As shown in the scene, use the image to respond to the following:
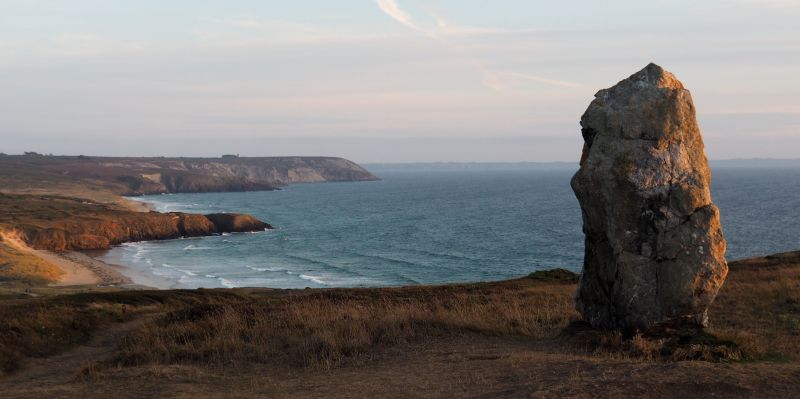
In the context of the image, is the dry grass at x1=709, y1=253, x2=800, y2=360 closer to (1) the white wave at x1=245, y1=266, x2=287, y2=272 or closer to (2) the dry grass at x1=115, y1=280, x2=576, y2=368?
(2) the dry grass at x1=115, y1=280, x2=576, y2=368

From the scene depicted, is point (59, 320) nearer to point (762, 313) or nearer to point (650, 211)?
point (650, 211)

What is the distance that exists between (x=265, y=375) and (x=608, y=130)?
9.24m

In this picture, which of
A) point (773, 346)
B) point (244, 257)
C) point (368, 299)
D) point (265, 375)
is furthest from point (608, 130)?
point (244, 257)

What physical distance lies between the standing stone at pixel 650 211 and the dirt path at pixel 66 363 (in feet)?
39.1

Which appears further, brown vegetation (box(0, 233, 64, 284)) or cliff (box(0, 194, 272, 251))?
cliff (box(0, 194, 272, 251))

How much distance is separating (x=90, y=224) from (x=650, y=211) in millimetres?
89522

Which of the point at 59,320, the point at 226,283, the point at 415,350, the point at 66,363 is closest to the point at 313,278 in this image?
the point at 226,283

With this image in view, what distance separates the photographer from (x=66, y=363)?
17281 mm

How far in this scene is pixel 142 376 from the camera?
44.8 feet

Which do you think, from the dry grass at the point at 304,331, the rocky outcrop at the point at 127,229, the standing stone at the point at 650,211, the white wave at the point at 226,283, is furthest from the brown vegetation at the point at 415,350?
the rocky outcrop at the point at 127,229

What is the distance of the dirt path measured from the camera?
14727 millimetres

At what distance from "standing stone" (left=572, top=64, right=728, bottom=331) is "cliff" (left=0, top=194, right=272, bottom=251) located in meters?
79.4

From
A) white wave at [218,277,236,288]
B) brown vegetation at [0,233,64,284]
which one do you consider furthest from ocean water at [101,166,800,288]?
brown vegetation at [0,233,64,284]

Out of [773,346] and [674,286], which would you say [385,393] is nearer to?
[674,286]
